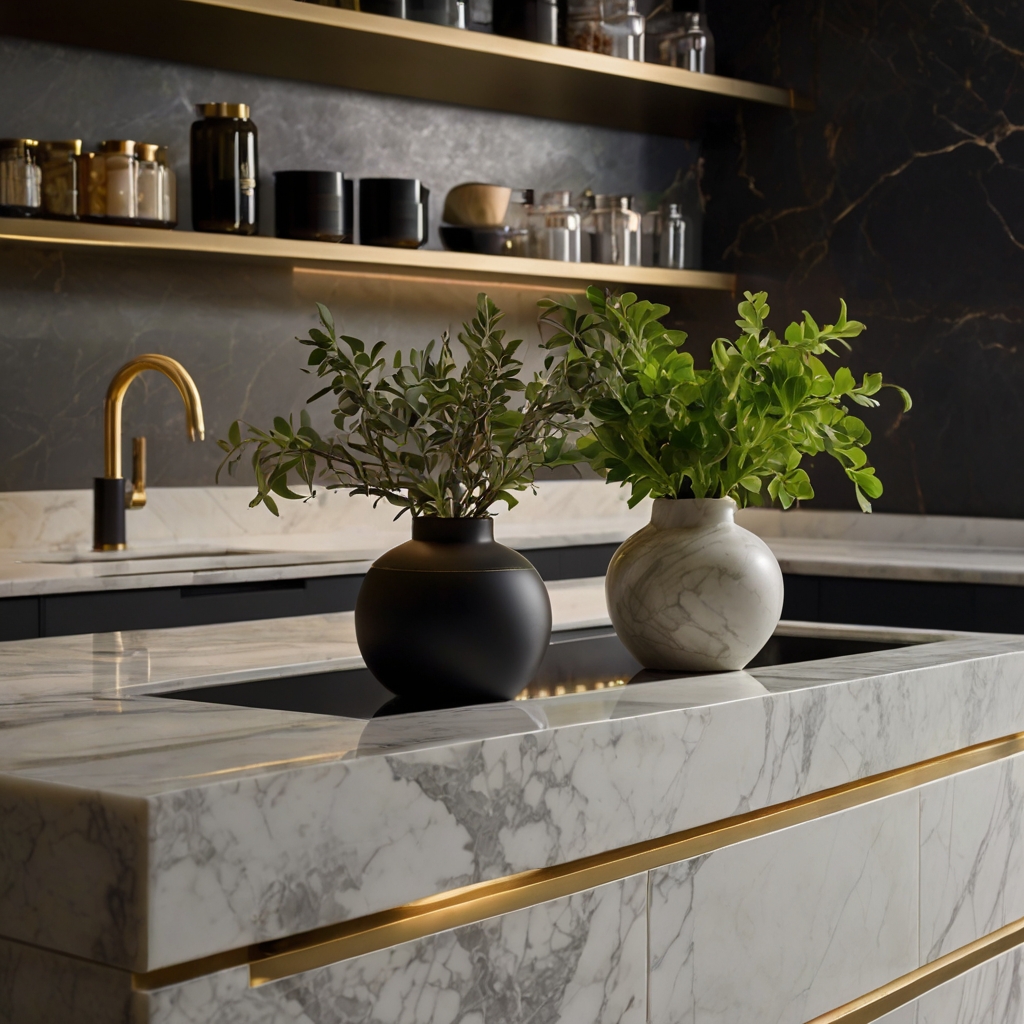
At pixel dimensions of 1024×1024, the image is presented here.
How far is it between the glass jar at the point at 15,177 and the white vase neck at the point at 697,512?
2059 millimetres

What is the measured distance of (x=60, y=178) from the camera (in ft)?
9.91

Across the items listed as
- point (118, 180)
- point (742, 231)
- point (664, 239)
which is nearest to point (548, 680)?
point (118, 180)

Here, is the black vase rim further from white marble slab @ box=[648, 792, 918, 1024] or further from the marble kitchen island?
white marble slab @ box=[648, 792, 918, 1024]

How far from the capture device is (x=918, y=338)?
3.99 metres

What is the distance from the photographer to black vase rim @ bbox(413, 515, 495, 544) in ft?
3.74

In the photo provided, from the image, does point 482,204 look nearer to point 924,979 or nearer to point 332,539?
point 332,539

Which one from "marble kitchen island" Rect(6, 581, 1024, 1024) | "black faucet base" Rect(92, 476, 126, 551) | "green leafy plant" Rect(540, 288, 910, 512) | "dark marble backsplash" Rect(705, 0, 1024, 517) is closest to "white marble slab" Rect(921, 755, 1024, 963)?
"marble kitchen island" Rect(6, 581, 1024, 1024)

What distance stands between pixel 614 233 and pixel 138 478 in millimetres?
1513

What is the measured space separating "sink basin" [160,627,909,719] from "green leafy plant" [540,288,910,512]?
0.17m

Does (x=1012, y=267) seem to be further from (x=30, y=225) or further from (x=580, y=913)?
A: (x=580, y=913)

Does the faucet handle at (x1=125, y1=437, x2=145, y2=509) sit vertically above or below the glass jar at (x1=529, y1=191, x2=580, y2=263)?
Result: below

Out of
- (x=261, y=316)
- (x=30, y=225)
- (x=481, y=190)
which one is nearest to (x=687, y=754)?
(x=30, y=225)

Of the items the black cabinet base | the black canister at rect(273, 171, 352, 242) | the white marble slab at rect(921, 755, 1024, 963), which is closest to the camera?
the white marble slab at rect(921, 755, 1024, 963)

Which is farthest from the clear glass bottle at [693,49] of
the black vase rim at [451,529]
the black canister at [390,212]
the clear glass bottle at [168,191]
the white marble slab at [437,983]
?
the white marble slab at [437,983]
